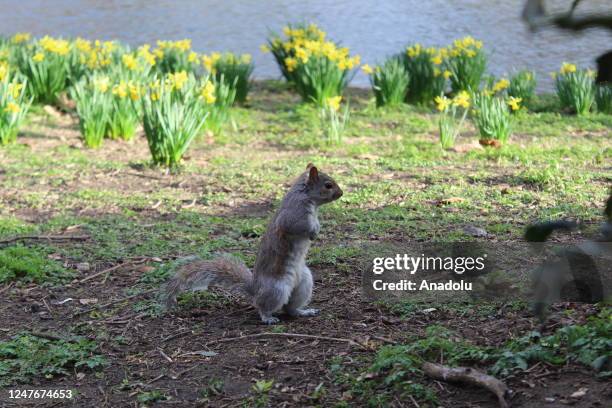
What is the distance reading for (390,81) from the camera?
28.3 feet

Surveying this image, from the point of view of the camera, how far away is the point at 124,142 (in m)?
7.90

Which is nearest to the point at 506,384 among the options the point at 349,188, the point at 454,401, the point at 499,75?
the point at 454,401

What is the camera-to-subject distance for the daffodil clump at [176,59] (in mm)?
8875

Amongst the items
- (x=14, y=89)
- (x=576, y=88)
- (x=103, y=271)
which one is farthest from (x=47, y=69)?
(x=576, y=88)

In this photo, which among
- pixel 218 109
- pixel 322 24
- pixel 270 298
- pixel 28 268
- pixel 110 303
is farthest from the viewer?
pixel 322 24

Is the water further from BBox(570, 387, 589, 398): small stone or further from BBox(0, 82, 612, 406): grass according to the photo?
BBox(570, 387, 589, 398): small stone

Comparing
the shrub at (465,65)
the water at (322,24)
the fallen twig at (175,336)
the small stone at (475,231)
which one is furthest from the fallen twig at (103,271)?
the water at (322,24)

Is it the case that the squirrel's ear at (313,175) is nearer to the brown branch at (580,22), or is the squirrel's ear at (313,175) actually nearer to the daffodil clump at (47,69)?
the brown branch at (580,22)

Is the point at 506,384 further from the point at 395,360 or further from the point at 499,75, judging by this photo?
the point at 499,75

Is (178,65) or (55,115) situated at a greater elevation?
(178,65)

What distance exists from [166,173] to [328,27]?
7.65 m

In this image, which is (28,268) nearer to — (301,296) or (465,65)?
(301,296)

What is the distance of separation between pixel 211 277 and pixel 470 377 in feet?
4.82

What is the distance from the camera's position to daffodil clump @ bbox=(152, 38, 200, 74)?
29.1 feet
